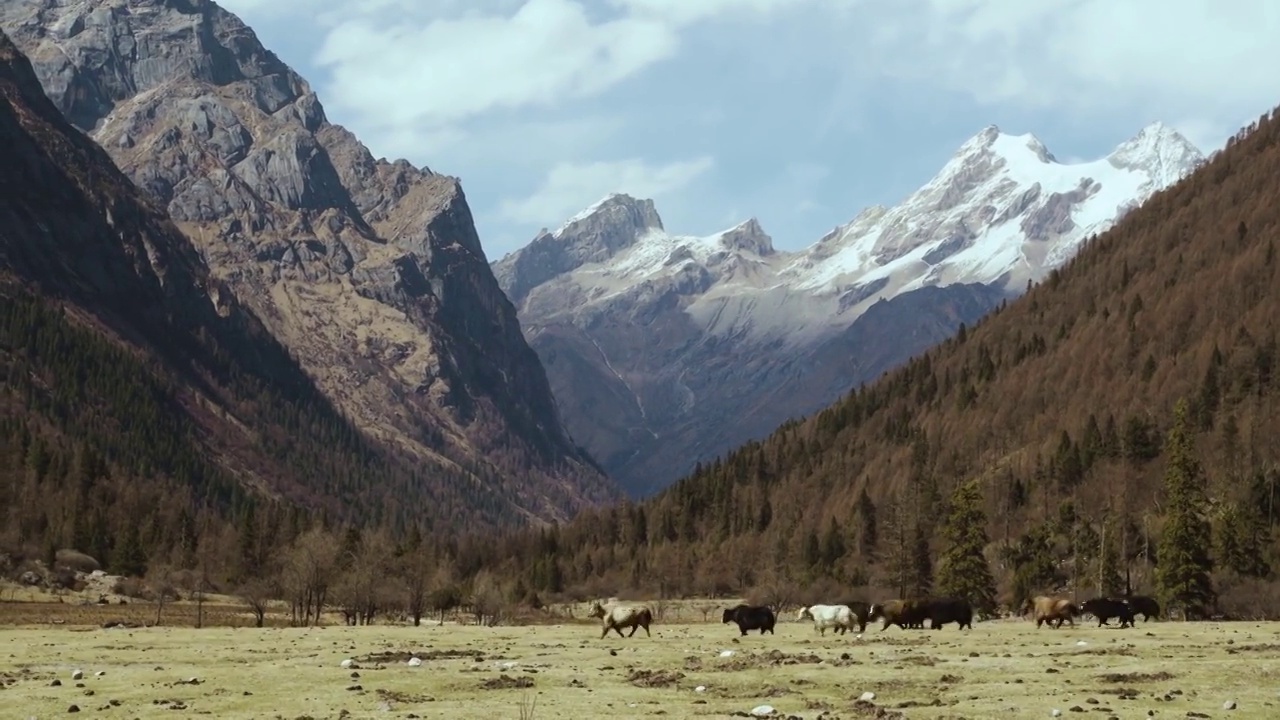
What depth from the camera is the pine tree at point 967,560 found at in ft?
426

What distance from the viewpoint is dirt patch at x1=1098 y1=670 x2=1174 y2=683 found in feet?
147

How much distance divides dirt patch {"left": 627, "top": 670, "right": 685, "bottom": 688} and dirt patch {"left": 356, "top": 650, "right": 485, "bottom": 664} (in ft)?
36.7

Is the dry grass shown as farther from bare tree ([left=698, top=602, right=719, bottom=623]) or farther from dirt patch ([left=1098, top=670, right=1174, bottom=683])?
bare tree ([left=698, top=602, right=719, bottom=623])

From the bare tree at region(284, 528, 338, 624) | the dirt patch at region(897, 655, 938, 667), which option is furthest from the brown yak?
the bare tree at region(284, 528, 338, 624)

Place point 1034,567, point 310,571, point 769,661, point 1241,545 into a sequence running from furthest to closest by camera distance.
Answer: point 1034,567 → point 310,571 → point 1241,545 → point 769,661

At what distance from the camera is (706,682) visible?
156 feet

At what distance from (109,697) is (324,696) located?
6923 mm

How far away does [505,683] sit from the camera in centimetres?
4728

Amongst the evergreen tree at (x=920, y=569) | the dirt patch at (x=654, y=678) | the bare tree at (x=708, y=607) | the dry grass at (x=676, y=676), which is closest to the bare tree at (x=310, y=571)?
the dry grass at (x=676, y=676)

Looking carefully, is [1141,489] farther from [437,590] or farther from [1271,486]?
[437,590]

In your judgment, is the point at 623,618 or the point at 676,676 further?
the point at 623,618

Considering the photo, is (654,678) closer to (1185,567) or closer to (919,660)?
(919,660)

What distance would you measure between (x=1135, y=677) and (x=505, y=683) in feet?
70.1

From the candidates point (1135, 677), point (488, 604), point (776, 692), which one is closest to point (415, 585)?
point (488, 604)
